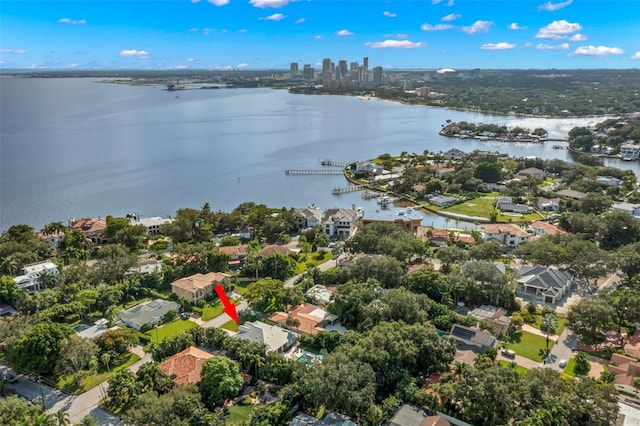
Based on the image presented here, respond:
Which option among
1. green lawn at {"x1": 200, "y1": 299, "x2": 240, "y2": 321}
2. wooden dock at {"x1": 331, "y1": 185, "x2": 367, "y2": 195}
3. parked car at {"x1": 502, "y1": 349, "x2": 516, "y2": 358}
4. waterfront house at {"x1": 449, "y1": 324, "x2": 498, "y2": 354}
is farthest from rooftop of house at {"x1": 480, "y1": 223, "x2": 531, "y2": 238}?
green lawn at {"x1": 200, "y1": 299, "x2": 240, "y2": 321}

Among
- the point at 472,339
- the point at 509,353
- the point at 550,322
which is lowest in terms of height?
the point at 509,353

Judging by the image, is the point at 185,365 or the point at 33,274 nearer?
the point at 185,365

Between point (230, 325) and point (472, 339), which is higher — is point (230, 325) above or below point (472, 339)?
below

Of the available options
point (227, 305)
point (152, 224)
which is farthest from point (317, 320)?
point (152, 224)

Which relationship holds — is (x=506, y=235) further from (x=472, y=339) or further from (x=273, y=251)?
(x=273, y=251)

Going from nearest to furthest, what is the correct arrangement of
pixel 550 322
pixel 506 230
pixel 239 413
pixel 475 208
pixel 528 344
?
pixel 239 413
pixel 550 322
pixel 528 344
pixel 506 230
pixel 475 208

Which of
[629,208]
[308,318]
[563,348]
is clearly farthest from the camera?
[629,208]

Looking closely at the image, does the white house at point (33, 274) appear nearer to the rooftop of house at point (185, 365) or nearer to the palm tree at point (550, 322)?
the rooftop of house at point (185, 365)

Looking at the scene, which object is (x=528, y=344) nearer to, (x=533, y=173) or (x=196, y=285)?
(x=196, y=285)
